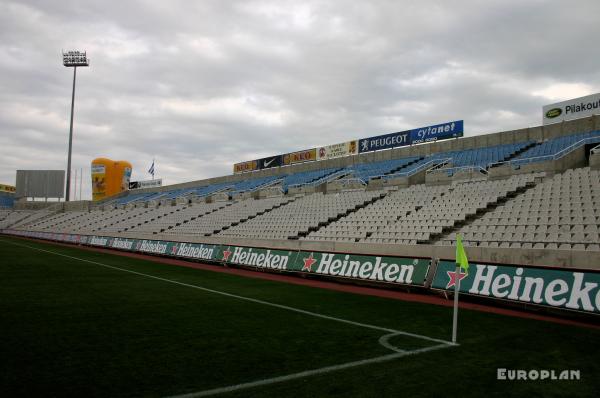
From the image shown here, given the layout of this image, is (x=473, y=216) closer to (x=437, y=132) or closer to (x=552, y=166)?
(x=552, y=166)

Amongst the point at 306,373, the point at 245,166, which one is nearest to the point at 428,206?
the point at 306,373

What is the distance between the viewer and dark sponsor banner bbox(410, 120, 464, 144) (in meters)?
31.2

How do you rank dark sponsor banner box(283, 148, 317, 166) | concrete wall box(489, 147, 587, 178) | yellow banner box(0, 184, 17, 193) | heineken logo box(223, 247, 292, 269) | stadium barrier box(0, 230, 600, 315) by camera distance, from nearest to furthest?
1. stadium barrier box(0, 230, 600, 315)
2. heineken logo box(223, 247, 292, 269)
3. concrete wall box(489, 147, 587, 178)
4. dark sponsor banner box(283, 148, 317, 166)
5. yellow banner box(0, 184, 17, 193)

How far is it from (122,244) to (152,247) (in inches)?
237

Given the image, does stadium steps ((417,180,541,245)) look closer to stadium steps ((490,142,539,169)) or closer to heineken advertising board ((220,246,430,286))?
heineken advertising board ((220,246,430,286))

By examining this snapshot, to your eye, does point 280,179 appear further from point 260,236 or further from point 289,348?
point 289,348

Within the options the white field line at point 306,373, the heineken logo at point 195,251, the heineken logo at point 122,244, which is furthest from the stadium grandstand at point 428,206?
the white field line at point 306,373

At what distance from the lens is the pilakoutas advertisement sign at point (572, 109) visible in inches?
939

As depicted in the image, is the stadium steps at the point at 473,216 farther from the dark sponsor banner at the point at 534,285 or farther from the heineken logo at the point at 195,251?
the heineken logo at the point at 195,251

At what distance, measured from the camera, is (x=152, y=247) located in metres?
31.6

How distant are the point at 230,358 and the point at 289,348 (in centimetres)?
111

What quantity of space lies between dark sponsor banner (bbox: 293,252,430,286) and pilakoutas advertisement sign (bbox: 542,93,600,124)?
17097 mm

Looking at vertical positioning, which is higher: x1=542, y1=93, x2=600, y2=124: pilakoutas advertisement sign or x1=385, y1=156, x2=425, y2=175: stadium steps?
→ x1=542, y1=93, x2=600, y2=124: pilakoutas advertisement sign

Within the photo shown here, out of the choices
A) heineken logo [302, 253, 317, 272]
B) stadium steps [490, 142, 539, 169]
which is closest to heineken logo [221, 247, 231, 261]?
heineken logo [302, 253, 317, 272]
